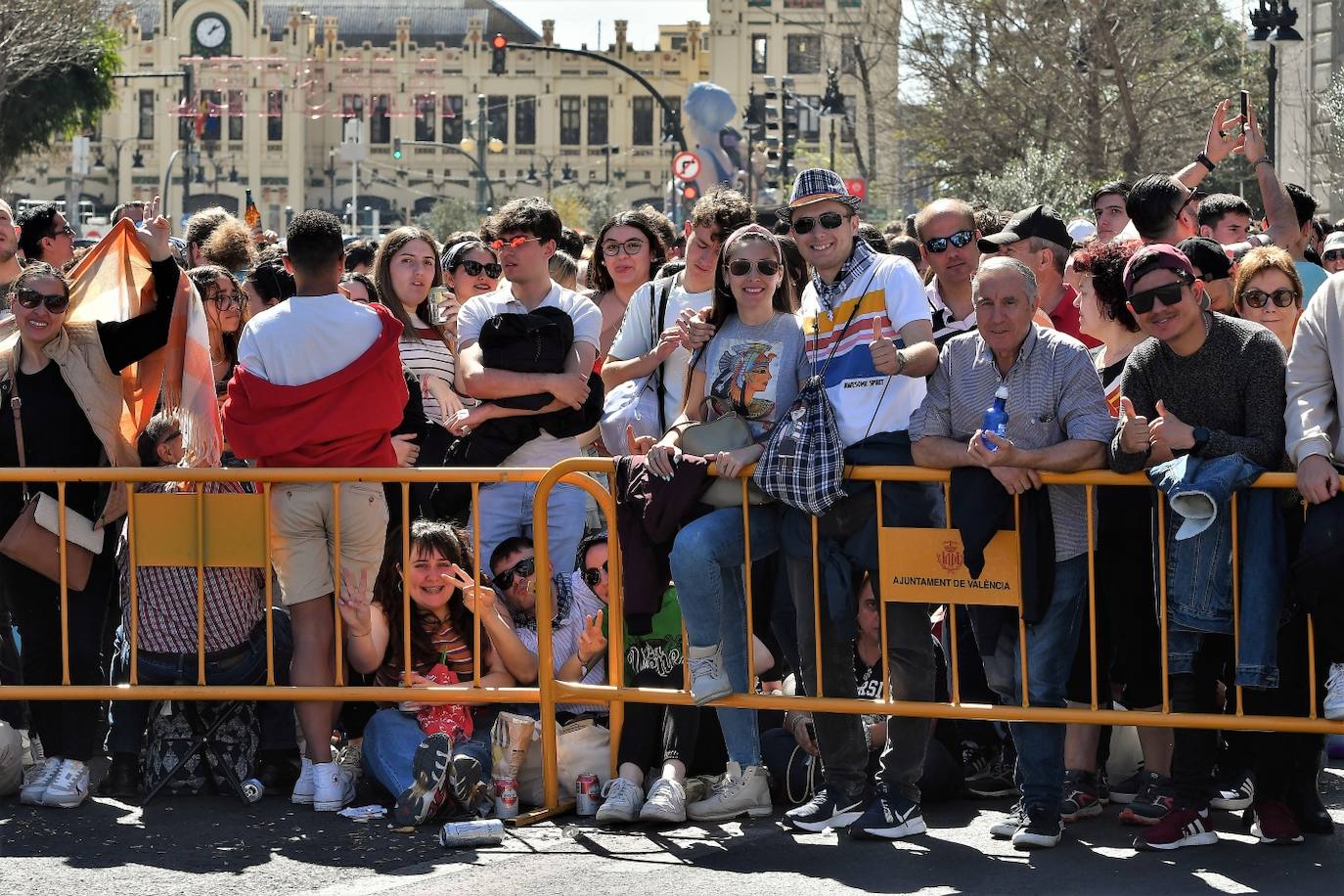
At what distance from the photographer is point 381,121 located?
108m

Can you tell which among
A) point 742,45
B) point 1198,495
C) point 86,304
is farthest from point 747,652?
point 742,45

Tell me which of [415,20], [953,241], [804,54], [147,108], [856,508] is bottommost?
[856,508]

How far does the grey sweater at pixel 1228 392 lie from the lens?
19.2ft

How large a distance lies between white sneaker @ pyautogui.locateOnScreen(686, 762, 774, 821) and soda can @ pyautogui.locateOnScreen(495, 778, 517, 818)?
1.97 ft

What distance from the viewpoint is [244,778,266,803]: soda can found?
6789 mm

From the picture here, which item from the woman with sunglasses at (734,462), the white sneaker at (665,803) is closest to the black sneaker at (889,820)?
the woman with sunglasses at (734,462)

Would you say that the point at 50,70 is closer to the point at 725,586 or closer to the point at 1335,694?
the point at 725,586

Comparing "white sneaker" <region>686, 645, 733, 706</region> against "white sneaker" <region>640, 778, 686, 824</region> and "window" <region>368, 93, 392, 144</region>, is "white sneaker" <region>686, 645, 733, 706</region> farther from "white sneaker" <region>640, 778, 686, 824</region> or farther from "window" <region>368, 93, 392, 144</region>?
"window" <region>368, 93, 392, 144</region>

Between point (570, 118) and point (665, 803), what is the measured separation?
4057 inches

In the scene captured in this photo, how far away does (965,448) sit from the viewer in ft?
19.8

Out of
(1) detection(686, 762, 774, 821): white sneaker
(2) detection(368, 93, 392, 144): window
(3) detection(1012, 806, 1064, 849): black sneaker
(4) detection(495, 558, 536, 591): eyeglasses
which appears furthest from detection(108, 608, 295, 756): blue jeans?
(2) detection(368, 93, 392, 144): window

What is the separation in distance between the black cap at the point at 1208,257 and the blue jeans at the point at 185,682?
3539 mm

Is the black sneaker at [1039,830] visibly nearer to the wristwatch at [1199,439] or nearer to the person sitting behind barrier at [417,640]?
the wristwatch at [1199,439]

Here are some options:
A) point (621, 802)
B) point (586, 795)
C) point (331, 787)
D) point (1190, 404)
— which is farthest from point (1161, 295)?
point (331, 787)
